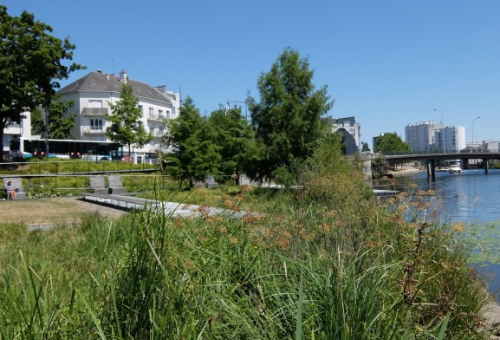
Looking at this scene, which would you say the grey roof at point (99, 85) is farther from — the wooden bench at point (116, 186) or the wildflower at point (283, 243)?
the wildflower at point (283, 243)

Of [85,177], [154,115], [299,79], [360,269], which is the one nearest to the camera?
[360,269]

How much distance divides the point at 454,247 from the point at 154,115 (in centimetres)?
6979

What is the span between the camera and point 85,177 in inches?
1045

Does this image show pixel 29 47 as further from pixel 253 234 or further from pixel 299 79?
pixel 253 234

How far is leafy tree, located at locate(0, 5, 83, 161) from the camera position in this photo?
99.0 feet

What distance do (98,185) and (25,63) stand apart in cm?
1273

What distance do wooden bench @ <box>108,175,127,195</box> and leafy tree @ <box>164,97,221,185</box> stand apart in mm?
2693

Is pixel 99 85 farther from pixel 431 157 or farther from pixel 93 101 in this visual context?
pixel 431 157

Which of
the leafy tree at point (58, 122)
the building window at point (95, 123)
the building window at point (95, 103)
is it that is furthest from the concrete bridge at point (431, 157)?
the leafy tree at point (58, 122)

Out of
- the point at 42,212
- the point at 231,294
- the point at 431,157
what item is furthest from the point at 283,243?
the point at 431,157

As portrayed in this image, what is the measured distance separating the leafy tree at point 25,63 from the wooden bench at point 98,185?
33.8ft

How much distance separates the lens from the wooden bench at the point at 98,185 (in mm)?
23781

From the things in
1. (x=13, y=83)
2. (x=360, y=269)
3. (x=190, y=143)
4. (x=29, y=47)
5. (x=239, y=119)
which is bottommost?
(x=360, y=269)

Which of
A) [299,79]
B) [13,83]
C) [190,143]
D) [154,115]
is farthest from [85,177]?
[154,115]
